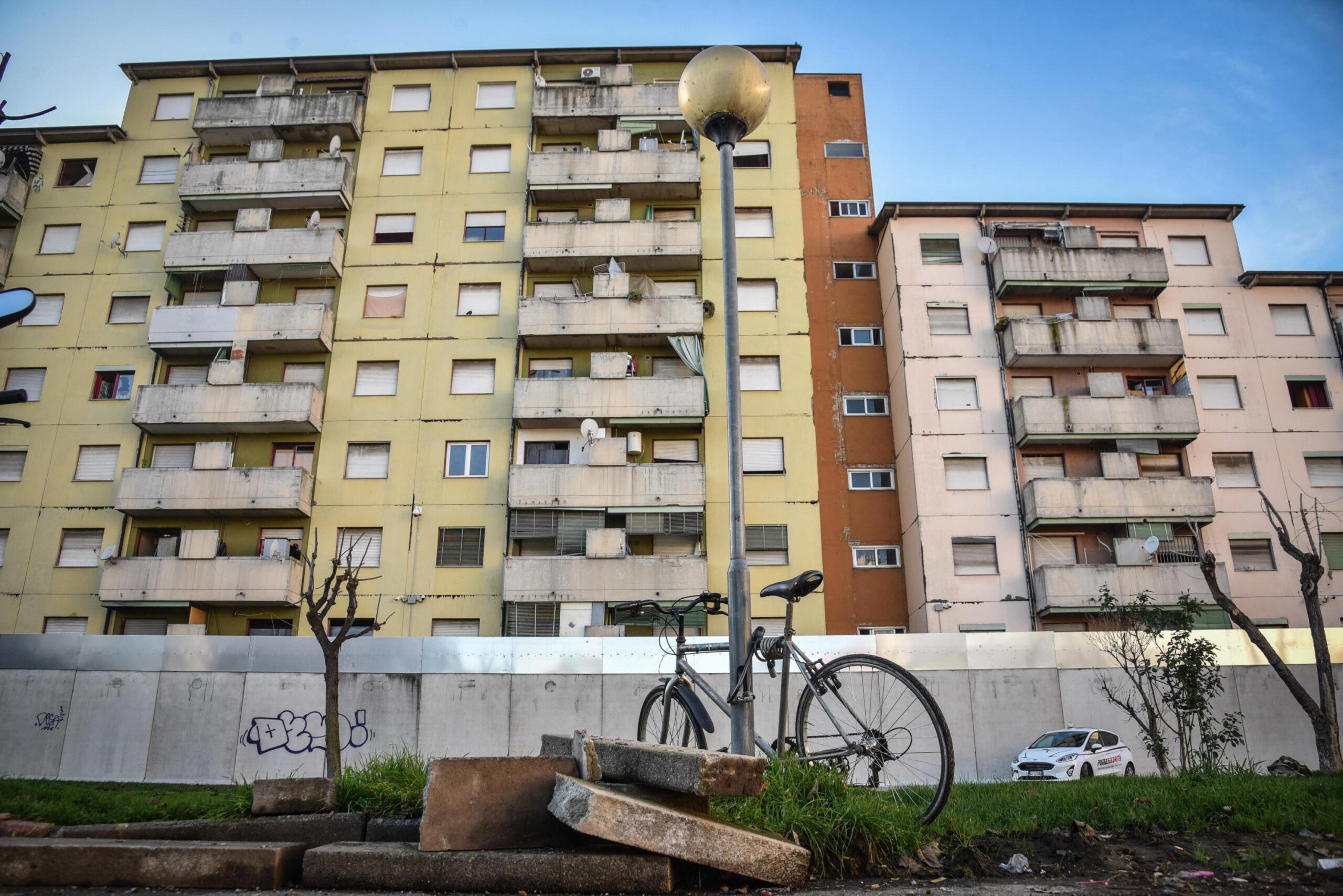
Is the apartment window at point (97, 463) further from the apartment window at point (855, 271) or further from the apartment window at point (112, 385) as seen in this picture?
the apartment window at point (855, 271)

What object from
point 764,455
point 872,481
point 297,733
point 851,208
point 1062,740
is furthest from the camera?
point 851,208

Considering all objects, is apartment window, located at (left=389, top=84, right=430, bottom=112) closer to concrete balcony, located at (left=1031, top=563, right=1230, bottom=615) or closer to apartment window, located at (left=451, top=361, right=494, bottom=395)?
apartment window, located at (left=451, top=361, right=494, bottom=395)

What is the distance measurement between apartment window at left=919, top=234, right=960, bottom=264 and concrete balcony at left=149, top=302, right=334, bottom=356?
19.7m

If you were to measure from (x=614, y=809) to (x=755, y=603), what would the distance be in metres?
23.4

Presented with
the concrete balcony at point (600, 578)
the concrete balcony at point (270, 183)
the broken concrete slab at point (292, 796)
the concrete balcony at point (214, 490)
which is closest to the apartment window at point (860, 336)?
the concrete balcony at point (600, 578)

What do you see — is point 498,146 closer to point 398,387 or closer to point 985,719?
point 398,387

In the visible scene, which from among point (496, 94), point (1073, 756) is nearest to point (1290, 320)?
point (1073, 756)

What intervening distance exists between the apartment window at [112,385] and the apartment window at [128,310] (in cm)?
184

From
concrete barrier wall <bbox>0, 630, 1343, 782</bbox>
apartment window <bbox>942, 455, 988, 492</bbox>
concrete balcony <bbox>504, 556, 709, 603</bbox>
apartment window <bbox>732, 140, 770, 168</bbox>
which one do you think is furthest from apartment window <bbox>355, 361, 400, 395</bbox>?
apartment window <bbox>942, 455, 988, 492</bbox>

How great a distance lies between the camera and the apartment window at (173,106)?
3425 centimetres

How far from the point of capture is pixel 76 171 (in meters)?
33.8

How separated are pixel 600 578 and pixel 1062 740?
12.5 m

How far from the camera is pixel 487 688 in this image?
2244 cm

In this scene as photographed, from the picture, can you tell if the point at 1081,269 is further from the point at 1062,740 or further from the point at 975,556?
the point at 1062,740
